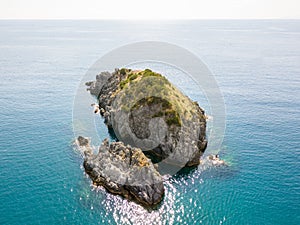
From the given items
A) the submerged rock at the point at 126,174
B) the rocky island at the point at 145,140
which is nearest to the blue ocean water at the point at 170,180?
the submerged rock at the point at 126,174

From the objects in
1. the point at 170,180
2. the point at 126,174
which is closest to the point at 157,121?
the point at 170,180

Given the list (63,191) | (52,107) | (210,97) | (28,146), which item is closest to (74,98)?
(52,107)

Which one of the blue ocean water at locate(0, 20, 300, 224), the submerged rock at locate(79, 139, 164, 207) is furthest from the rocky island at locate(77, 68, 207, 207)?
the blue ocean water at locate(0, 20, 300, 224)

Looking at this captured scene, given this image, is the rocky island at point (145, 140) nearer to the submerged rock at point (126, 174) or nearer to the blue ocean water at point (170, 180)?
the submerged rock at point (126, 174)

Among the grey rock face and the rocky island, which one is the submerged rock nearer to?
the rocky island

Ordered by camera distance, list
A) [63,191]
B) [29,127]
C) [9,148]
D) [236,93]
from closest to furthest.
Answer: [63,191] < [9,148] < [29,127] < [236,93]

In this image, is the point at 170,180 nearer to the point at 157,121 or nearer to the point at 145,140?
the point at 145,140

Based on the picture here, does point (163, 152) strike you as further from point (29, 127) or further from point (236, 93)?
point (236, 93)

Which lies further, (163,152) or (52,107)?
(52,107)
